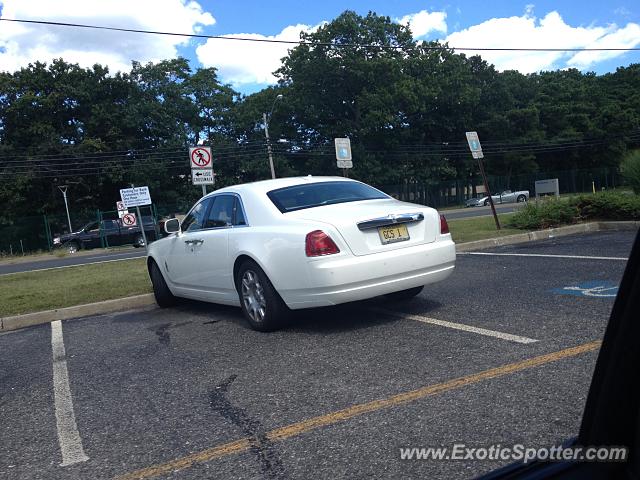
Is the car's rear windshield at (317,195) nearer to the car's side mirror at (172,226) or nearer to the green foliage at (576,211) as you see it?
the car's side mirror at (172,226)

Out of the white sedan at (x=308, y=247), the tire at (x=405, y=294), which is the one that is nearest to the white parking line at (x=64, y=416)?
the white sedan at (x=308, y=247)

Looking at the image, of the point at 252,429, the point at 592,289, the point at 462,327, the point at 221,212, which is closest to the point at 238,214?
the point at 221,212

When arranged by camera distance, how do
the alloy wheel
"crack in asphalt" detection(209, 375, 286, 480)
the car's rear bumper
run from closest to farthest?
1. "crack in asphalt" detection(209, 375, 286, 480)
2. the car's rear bumper
3. the alloy wheel

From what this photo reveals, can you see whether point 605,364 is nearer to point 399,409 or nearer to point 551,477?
point 551,477

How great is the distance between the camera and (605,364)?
1474 millimetres

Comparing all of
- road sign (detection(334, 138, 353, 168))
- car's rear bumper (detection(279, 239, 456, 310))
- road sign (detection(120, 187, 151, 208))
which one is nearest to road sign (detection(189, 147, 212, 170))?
road sign (detection(334, 138, 353, 168))

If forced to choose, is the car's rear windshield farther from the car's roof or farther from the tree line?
the tree line

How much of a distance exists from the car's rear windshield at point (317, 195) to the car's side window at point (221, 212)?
1.83ft

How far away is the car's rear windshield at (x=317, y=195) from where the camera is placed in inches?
235

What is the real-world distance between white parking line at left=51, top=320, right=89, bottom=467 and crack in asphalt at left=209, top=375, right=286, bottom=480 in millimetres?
847

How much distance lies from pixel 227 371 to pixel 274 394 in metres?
0.77

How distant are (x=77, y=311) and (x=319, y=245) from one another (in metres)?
4.50

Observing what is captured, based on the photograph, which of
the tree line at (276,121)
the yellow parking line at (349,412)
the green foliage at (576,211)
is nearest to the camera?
the yellow parking line at (349,412)

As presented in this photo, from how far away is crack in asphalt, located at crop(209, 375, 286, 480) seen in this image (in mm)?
2848
